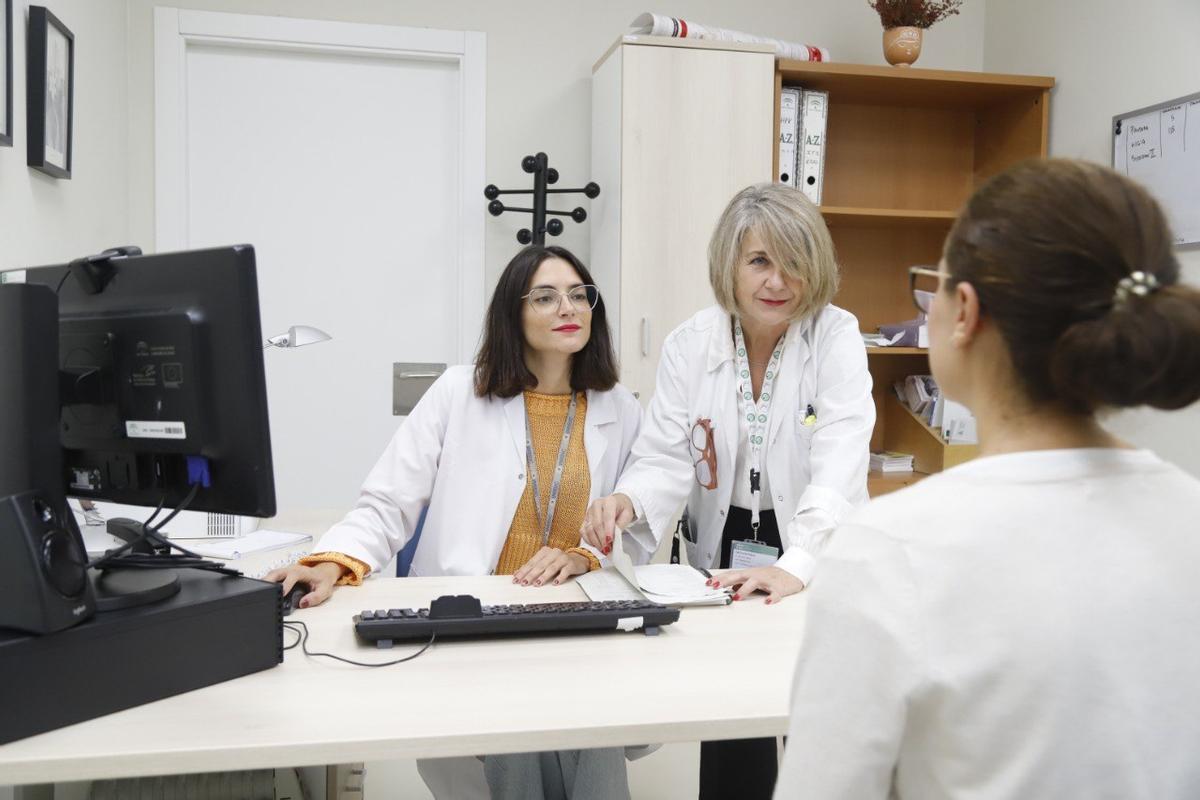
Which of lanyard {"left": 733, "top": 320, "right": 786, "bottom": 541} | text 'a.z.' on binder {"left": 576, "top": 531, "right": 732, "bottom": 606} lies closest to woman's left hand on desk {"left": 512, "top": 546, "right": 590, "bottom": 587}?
text 'a.z.' on binder {"left": 576, "top": 531, "right": 732, "bottom": 606}

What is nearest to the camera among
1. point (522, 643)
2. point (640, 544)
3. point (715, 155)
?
point (522, 643)

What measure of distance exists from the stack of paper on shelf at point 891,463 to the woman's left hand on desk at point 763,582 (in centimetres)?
199

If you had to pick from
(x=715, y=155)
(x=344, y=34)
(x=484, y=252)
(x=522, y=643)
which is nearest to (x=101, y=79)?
(x=344, y=34)

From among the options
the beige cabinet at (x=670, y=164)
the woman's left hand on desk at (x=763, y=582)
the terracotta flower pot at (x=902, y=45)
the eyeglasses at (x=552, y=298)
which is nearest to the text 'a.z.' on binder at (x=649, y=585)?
the woman's left hand on desk at (x=763, y=582)

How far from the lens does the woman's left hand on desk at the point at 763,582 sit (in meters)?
1.66

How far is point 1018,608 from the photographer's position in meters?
0.68

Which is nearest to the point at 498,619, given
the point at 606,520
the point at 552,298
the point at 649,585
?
the point at 649,585

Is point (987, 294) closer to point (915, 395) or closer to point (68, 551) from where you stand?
point (68, 551)

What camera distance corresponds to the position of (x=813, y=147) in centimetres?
341

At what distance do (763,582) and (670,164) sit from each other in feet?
6.28

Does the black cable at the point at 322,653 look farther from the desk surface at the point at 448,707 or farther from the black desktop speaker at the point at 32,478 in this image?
the black desktop speaker at the point at 32,478

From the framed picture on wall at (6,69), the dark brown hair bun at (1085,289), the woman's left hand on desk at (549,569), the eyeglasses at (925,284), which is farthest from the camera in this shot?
the framed picture on wall at (6,69)

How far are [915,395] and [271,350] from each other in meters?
2.36

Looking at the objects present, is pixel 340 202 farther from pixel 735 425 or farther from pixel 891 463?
pixel 891 463
